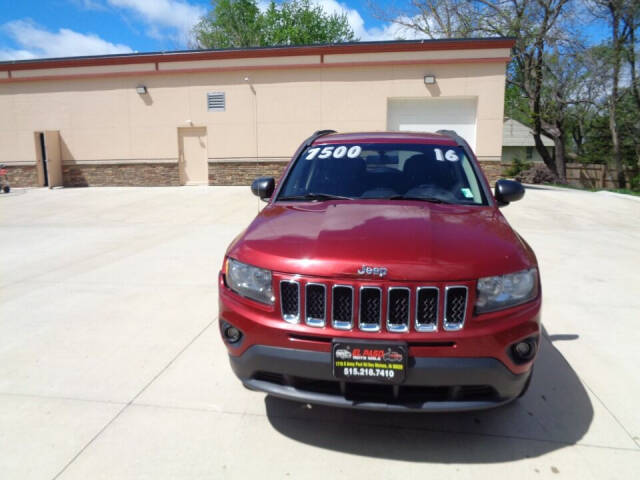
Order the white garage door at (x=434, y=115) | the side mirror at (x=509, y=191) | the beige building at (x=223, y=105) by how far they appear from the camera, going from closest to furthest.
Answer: the side mirror at (x=509, y=191), the beige building at (x=223, y=105), the white garage door at (x=434, y=115)

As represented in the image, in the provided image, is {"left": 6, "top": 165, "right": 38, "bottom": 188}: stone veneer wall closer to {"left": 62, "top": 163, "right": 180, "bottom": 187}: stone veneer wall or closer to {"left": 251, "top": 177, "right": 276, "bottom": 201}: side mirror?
{"left": 62, "top": 163, "right": 180, "bottom": 187}: stone veneer wall

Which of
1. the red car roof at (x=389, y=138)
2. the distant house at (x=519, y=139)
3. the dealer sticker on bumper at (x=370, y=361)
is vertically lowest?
the dealer sticker on bumper at (x=370, y=361)

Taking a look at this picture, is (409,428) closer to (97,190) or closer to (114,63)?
(97,190)

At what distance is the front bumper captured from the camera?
7.19 feet

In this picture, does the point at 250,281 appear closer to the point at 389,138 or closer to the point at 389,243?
the point at 389,243

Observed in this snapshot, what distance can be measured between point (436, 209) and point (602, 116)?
96.4 feet

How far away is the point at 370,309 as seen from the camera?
2.27 metres

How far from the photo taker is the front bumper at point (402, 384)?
2191mm

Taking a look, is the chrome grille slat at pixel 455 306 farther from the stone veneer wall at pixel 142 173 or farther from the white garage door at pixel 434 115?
the stone veneer wall at pixel 142 173

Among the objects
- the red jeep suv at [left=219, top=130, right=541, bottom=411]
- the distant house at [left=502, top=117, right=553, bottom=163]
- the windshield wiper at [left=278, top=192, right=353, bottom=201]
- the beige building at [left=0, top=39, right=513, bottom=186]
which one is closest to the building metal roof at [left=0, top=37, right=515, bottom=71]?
the beige building at [left=0, top=39, right=513, bottom=186]

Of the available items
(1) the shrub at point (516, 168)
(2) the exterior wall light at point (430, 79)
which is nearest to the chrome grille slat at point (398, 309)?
(2) the exterior wall light at point (430, 79)

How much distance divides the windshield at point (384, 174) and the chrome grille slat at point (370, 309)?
49.5 inches

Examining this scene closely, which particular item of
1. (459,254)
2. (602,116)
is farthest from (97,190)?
(602,116)

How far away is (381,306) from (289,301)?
0.47 m
